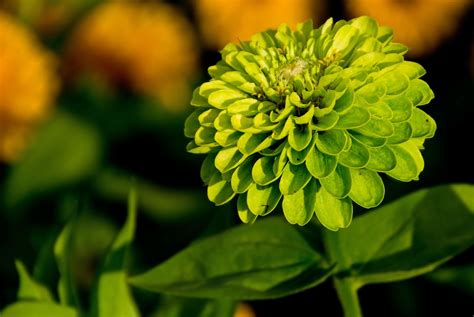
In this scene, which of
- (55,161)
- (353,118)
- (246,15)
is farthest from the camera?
(246,15)

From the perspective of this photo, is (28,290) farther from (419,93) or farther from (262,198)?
(419,93)

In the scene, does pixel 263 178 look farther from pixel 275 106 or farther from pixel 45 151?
pixel 45 151

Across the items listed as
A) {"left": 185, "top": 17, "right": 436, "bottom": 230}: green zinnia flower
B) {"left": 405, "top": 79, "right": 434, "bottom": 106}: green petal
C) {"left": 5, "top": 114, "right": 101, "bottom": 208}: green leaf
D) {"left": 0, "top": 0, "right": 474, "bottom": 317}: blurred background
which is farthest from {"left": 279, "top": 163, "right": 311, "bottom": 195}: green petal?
{"left": 5, "top": 114, "right": 101, "bottom": 208}: green leaf

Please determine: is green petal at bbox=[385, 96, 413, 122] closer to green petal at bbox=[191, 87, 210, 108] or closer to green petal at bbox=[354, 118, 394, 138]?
green petal at bbox=[354, 118, 394, 138]

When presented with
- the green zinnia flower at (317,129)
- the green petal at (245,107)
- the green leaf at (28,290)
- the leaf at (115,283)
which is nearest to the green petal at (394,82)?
the green zinnia flower at (317,129)

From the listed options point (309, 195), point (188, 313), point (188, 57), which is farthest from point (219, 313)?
point (188, 57)

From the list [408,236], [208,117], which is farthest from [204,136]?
[408,236]
